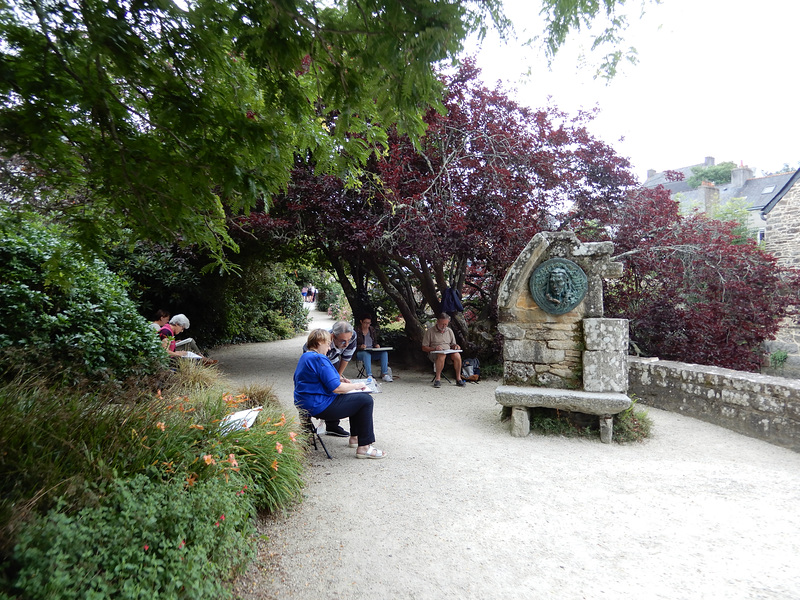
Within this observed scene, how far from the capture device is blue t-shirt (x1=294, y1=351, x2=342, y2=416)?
13.8 feet

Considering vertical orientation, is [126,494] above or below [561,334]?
below

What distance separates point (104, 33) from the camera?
204 cm

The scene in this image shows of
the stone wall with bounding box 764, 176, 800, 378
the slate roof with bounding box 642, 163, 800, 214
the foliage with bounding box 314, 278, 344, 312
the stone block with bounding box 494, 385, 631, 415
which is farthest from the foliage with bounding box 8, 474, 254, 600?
the slate roof with bounding box 642, 163, 800, 214

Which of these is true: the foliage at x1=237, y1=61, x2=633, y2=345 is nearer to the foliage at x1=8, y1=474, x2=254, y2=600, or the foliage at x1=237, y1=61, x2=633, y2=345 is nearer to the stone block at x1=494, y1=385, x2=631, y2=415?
the stone block at x1=494, y1=385, x2=631, y2=415

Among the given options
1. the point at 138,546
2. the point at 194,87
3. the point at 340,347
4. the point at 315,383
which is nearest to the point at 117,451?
the point at 138,546

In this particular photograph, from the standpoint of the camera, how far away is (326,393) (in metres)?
4.27

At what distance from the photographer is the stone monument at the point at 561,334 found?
5250mm

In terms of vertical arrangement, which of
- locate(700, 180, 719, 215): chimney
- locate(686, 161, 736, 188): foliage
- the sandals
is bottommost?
the sandals

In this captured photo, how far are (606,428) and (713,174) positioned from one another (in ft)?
173

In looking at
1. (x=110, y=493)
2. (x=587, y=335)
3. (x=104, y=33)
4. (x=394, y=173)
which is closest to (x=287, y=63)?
(x=104, y=33)

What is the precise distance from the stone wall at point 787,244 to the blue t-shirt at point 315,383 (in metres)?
13.4

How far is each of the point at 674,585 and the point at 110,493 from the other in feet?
9.35

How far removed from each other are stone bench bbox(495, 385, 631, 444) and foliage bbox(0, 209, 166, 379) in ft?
12.2

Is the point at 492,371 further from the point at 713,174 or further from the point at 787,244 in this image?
the point at 713,174
